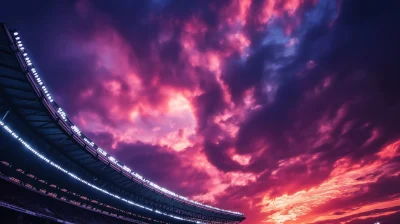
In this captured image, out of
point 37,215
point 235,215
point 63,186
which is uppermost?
point 235,215

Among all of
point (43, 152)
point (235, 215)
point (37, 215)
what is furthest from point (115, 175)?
point (235, 215)

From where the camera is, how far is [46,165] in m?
24.4

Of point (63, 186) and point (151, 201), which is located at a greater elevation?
point (151, 201)

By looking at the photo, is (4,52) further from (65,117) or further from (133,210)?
(133,210)

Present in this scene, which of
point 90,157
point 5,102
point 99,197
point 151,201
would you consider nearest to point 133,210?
point 151,201

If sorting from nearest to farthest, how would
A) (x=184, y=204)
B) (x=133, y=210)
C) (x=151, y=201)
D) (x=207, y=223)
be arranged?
(x=133, y=210), (x=151, y=201), (x=184, y=204), (x=207, y=223)

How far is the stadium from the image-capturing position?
55.1 ft

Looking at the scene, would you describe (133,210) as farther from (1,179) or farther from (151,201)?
(1,179)

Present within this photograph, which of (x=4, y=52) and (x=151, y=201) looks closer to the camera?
(x=4, y=52)

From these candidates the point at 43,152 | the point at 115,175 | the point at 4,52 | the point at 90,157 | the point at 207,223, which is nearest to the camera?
the point at 4,52

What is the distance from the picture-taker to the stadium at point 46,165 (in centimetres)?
1678

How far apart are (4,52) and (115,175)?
73.0ft

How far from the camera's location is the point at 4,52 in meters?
14.4

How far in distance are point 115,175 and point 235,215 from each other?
5055cm
